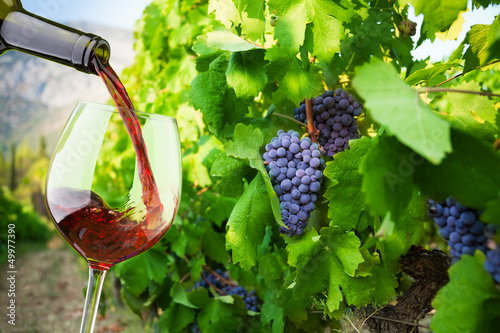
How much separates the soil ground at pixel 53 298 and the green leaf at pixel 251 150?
2243mm

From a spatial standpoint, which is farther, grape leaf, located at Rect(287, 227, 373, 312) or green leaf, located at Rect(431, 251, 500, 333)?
grape leaf, located at Rect(287, 227, 373, 312)

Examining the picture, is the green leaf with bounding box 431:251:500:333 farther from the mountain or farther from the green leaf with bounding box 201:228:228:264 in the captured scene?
the mountain

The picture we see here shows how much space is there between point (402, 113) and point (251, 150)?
0.45 metres

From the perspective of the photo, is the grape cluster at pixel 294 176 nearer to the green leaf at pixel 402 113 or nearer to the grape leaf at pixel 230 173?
the grape leaf at pixel 230 173

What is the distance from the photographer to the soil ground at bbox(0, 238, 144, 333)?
3.74 m

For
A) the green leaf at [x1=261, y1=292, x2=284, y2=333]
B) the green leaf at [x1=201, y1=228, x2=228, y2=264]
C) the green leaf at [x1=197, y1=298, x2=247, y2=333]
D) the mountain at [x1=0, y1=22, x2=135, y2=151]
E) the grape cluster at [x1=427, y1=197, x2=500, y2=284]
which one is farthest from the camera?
the mountain at [x1=0, y1=22, x2=135, y2=151]

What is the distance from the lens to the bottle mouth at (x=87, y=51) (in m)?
0.87

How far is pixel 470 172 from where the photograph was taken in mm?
475

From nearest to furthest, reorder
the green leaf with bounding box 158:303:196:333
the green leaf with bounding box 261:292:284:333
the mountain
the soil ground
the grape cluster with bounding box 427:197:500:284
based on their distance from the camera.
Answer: the grape cluster with bounding box 427:197:500:284, the green leaf with bounding box 261:292:284:333, the green leaf with bounding box 158:303:196:333, the soil ground, the mountain

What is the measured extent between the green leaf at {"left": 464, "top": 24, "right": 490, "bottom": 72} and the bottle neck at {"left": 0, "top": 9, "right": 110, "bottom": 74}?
2.37 ft

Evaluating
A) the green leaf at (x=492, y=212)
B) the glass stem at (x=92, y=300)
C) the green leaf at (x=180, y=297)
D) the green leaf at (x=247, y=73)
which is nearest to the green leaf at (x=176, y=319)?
the green leaf at (x=180, y=297)

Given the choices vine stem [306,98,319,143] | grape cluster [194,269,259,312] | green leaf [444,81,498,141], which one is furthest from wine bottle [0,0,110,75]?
grape cluster [194,269,259,312]

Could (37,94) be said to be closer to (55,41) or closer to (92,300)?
(55,41)

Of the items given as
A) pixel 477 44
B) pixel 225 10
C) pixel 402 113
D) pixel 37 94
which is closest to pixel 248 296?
pixel 225 10
